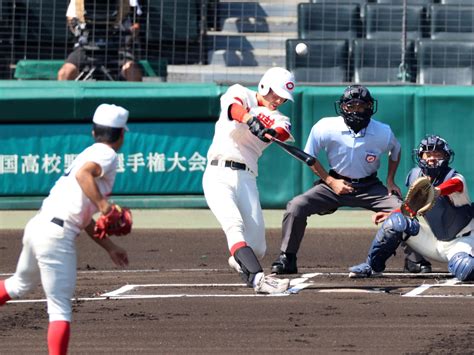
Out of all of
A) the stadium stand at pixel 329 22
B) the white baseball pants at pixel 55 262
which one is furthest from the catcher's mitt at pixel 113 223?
the stadium stand at pixel 329 22

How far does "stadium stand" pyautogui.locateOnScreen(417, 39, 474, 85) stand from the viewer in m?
15.2

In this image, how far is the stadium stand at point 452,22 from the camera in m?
15.8

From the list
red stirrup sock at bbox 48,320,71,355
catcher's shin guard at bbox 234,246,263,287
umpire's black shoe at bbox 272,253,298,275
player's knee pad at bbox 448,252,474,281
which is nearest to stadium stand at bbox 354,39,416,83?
umpire's black shoe at bbox 272,253,298,275

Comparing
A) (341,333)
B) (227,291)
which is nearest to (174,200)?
(227,291)

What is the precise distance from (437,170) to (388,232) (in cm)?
64

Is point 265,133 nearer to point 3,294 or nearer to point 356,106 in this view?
point 356,106

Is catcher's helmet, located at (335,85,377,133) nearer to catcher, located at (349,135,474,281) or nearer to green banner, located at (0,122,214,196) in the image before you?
catcher, located at (349,135,474,281)

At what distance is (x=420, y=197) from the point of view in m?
9.21

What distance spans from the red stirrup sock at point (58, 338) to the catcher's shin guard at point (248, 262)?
2.63 m

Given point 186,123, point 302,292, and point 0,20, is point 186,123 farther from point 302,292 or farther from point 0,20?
point 302,292

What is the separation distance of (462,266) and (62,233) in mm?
4037

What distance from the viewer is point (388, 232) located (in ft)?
30.7

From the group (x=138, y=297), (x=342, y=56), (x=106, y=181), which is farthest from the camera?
(x=342, y=56)

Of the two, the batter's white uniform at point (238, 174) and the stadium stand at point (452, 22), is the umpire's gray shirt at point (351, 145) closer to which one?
the batter's white uniform at point (238, 174)
